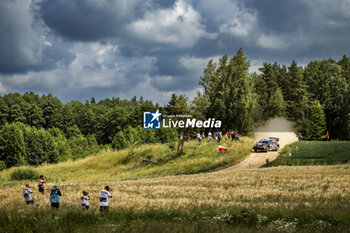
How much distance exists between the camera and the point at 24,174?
142ft

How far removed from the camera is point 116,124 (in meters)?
128

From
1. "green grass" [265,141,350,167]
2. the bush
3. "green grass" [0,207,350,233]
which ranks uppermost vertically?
"green grass" [265,141,350,167]

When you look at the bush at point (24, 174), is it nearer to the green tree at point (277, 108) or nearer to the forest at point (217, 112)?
the forest at point (217, 112)

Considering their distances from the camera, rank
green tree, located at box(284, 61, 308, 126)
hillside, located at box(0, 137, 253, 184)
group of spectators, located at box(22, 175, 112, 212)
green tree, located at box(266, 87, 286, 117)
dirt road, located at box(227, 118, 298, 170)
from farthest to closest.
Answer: green tree, located at box(266, 87, 286, 117) < green tree, located at box(284, 61, 308, 126) < dirt road, located at box(227, 118, 298, 170) < hillside, located at box(0, 137, 253, 184) < group of spectators, located at box(22, 175, 112, 212)

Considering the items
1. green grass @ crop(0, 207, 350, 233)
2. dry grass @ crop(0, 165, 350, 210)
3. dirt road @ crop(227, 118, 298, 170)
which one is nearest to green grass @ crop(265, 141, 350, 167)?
dirt road @ crop(227, 118, 298, 170)

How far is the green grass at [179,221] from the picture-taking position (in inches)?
437

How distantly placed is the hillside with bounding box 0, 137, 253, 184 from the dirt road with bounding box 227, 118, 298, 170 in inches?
63.0

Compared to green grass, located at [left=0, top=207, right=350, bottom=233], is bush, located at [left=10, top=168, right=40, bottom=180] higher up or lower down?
lower down

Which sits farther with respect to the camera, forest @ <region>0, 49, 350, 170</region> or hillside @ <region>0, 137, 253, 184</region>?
forest @ <region>0, 49, 350, 170</region>

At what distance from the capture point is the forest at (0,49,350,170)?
67500mm

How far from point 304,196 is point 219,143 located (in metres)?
33.6

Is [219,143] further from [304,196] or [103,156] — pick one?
[304,196]

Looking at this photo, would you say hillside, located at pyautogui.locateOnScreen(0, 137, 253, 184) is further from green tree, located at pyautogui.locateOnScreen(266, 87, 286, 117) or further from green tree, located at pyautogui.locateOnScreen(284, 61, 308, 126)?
green tree, located at pyautogui.locateOnScreen(284, 61, 308, 126)

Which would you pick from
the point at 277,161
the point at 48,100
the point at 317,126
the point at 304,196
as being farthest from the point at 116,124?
the point at 304,196
